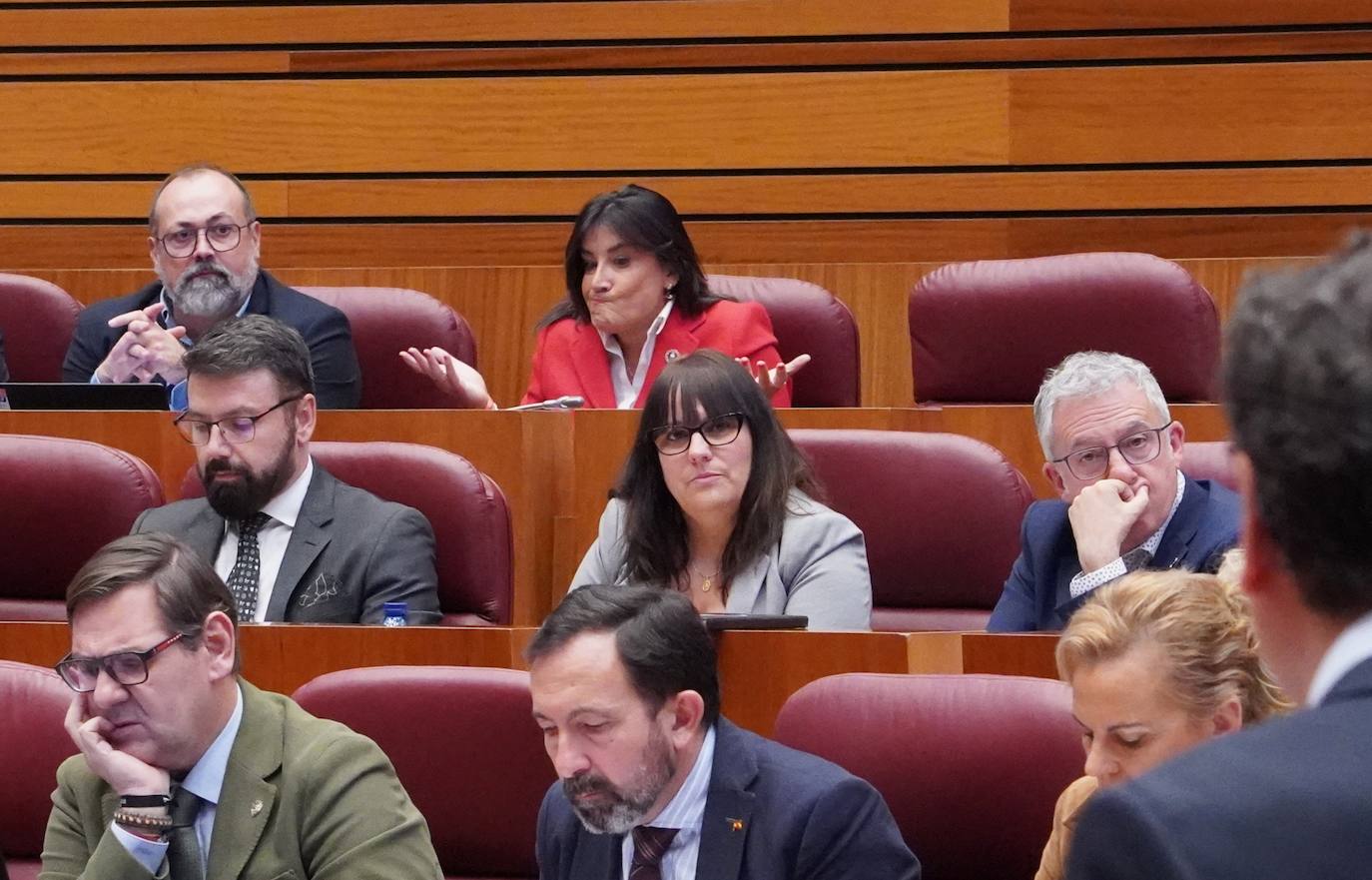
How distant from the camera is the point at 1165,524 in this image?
1.72 meters

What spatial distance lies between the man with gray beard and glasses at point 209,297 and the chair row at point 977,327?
0.33 feet

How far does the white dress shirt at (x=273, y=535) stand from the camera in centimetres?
190

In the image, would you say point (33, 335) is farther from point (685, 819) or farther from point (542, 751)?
point (685, 819)

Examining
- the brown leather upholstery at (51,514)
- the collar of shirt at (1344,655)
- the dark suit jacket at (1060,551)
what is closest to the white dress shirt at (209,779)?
the brown leather upholstery at (51,514)

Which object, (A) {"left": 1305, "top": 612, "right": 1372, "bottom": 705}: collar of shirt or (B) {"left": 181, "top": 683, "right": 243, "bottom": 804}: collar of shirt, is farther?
(B) {"left": 181, "top": 683, "right": 243, "bottom": 804}: collar of shirt

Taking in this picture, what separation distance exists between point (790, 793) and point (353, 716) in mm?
380

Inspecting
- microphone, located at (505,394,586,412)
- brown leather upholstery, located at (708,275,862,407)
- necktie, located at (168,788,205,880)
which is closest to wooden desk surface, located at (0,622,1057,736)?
necktie, located at (168,788,205,880)

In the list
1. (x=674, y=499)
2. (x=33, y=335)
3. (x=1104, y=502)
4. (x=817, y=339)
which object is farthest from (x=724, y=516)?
(x=33, y=335)

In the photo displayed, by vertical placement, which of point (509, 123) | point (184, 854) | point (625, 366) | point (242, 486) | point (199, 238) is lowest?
point (184, 854)

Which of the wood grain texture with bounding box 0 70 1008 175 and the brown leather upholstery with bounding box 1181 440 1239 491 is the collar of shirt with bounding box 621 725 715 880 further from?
the wood grain texture with bounding box 0 70 1008 175

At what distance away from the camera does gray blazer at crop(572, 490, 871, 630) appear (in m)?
1.72

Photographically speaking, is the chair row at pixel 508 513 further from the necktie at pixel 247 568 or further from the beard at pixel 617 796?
the beard at pixel 617 796

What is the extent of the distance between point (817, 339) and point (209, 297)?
2.47 feet

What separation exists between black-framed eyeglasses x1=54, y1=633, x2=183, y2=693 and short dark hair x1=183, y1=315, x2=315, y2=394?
616 millimetres
